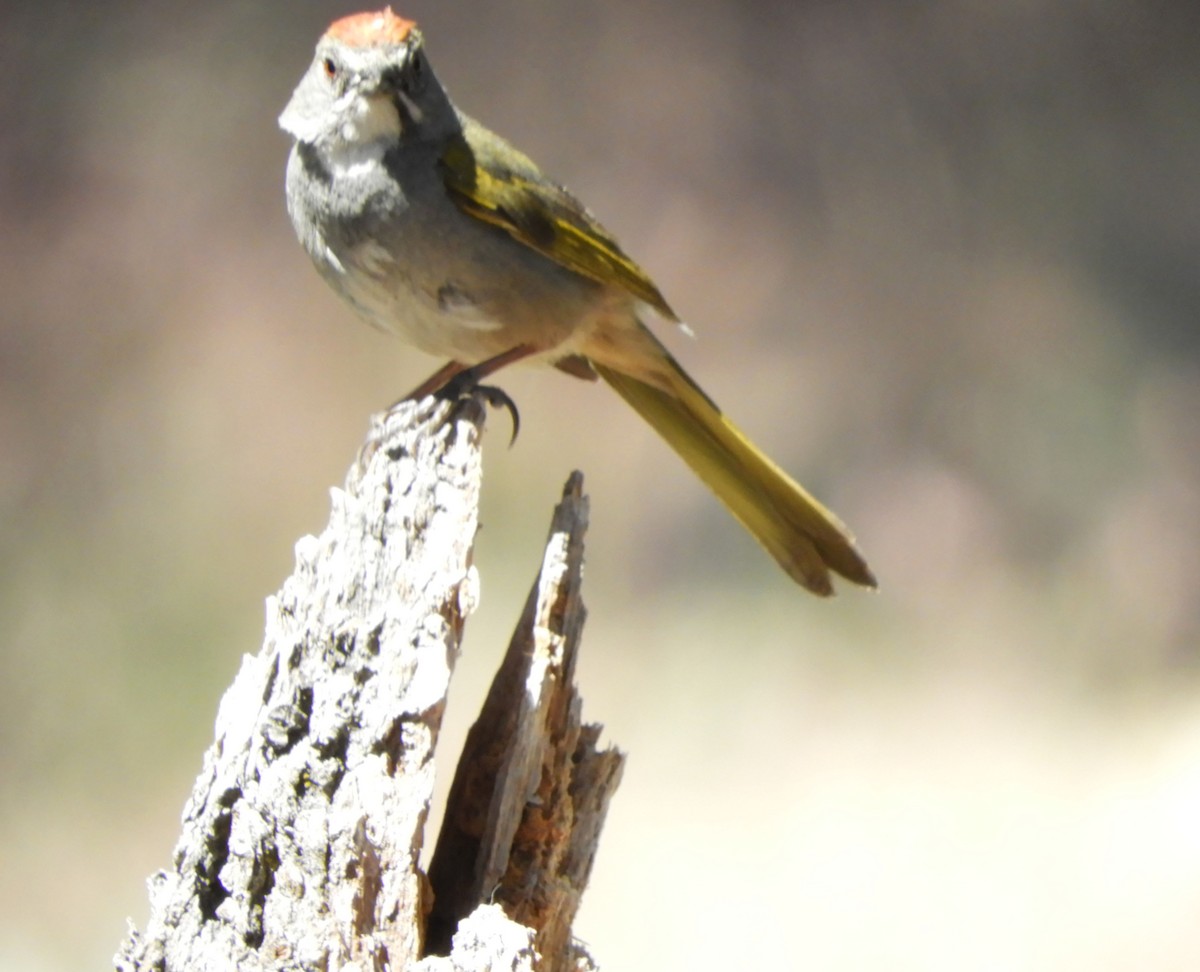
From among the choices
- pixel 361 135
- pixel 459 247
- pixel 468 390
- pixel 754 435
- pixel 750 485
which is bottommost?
pixel 468 390

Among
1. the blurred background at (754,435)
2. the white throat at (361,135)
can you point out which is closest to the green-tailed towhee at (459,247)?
the white throat at (361,135)

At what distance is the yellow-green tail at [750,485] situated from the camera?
2.68 metres

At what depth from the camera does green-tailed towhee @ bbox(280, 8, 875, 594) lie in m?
2.37

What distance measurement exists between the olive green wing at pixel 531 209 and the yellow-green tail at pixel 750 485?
8.1 inches

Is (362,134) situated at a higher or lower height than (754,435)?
lower

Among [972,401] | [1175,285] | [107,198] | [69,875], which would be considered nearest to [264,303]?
[107,198]

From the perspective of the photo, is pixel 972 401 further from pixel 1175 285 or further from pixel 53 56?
pixel 53 56

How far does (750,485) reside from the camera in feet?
9.11

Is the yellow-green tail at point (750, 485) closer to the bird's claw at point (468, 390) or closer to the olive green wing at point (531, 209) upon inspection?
the olive green wing at point (531, 209)

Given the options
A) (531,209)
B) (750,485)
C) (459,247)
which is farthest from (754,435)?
(459,247)

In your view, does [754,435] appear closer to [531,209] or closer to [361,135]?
[531,209]

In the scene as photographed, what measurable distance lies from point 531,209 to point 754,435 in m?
1.25

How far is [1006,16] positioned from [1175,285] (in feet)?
2.81

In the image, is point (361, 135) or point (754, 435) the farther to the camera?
point (754, 435)
